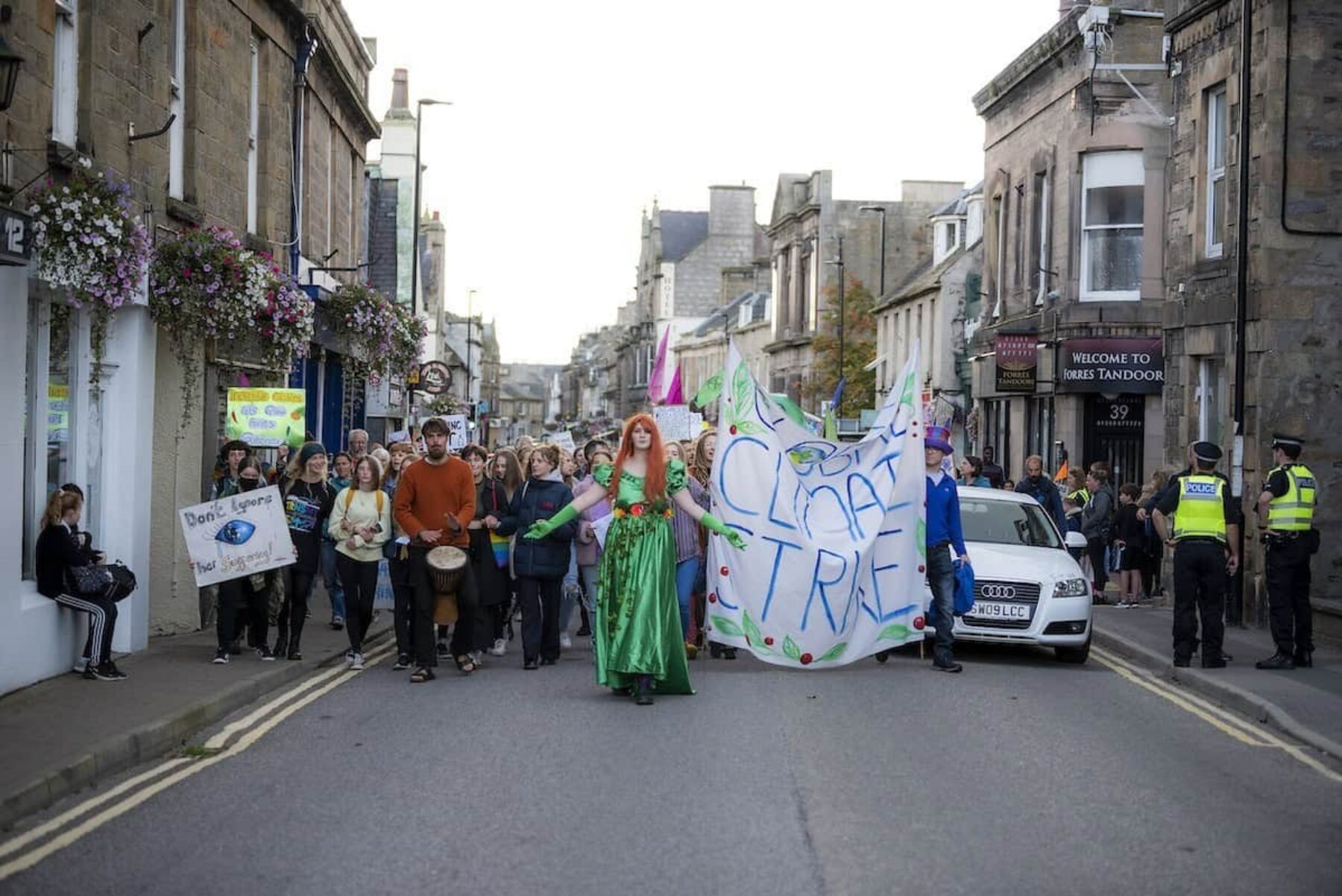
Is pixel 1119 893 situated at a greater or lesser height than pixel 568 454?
lesser

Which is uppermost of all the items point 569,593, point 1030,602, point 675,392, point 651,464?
point 675,392

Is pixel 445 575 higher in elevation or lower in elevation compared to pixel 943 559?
lower

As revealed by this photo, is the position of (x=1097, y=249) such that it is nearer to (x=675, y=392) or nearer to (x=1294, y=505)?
(x=675, y=392)

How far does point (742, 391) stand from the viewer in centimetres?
1409

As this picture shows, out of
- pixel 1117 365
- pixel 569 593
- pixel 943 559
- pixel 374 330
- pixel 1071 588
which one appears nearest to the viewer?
pixel 943 559

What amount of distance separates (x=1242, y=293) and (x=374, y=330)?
449 inches

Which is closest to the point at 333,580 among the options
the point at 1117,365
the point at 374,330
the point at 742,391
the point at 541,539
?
the point at 541,539

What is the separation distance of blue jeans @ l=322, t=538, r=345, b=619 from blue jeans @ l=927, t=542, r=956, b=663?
623 cm

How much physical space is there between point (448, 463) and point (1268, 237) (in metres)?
10.6

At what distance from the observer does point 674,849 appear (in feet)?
23.7

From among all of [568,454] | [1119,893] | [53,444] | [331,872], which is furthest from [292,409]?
[1119,893]

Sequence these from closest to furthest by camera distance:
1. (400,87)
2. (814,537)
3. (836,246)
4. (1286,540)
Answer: (814,537), (1286,540), (400,87), (836,246)

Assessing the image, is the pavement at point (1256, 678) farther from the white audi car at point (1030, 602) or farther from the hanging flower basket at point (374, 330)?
the hanging flower basket at point (374, 330)

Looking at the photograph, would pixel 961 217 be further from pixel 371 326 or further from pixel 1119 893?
pixel 1119 893
